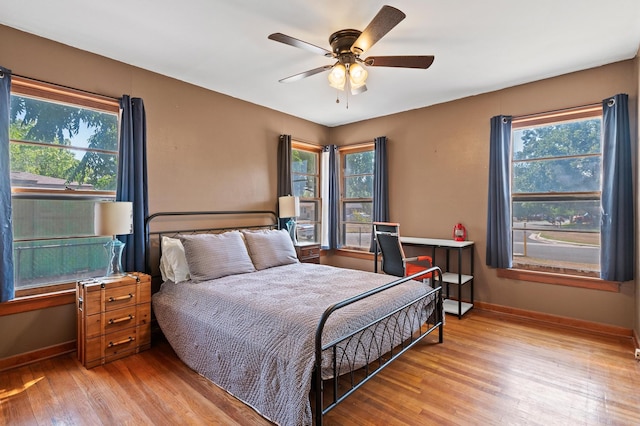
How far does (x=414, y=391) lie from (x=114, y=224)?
269cm

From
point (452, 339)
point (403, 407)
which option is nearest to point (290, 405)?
point (403, 407)

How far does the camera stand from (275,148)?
464 cm

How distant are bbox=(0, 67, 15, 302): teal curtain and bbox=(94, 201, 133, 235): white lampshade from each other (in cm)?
56

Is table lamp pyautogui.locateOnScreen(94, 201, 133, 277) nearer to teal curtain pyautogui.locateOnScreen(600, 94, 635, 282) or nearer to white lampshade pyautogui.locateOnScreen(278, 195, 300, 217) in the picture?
white lampshade pyautogui.locateOnScreen(278, 195, 300, 217)

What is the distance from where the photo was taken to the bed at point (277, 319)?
1.84 metres

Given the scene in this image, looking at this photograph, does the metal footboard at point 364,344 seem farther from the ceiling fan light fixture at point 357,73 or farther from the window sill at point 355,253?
the window sill at point 355,253

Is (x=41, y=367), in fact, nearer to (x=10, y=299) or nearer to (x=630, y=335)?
(x=10, y=299)

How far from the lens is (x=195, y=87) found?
12.2 feet

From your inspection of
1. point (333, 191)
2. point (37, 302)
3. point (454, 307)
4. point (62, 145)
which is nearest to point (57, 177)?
point (62, 145)

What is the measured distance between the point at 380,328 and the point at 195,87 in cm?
328

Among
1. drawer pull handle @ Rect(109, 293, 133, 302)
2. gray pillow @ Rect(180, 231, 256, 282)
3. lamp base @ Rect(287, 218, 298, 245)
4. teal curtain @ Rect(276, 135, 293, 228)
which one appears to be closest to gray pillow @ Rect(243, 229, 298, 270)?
gray pillow @ Rect(180, 231, 256, 282)

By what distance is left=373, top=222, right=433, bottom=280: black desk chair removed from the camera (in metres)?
3.55

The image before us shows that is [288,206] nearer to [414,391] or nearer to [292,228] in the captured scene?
[292,228]

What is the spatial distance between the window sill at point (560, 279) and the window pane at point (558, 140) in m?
1.34
